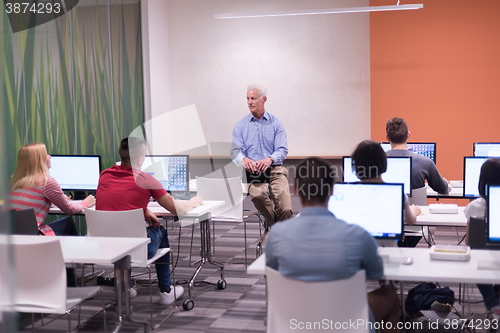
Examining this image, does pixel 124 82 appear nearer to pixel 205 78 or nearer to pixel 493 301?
pixel 205 78

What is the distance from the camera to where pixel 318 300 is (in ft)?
6.61

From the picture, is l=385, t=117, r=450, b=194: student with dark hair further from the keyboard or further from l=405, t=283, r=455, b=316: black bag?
the keyboard

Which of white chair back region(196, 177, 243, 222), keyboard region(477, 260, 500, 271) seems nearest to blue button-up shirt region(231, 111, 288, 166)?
white chair back region(196, 177, 243, 222)

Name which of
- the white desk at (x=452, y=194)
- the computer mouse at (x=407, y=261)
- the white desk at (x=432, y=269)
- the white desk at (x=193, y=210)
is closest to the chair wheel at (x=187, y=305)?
the white desk at (x=193, y=210)

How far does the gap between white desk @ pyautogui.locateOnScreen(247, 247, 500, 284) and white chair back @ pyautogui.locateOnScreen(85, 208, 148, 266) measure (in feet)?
3.98

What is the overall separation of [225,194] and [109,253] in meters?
2.28

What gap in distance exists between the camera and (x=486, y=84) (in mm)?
7156

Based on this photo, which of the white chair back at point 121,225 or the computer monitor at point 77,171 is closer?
the white chair back at point 121,225

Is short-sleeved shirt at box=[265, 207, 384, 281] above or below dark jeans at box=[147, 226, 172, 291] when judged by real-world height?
above

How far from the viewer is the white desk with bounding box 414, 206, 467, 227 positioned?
3.65 m

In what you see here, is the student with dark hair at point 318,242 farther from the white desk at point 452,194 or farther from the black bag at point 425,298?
the white desk at point 452,194

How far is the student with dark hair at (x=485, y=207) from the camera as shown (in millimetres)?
2961

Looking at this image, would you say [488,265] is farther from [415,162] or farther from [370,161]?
[415,162]

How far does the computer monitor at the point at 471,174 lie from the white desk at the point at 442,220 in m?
0.56
